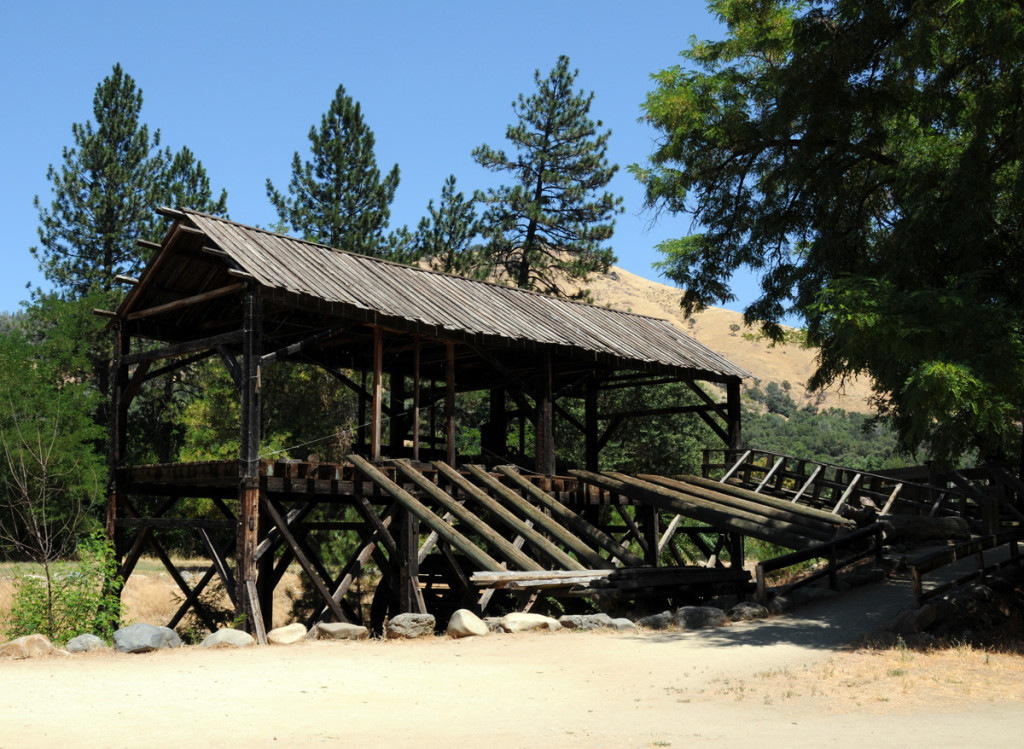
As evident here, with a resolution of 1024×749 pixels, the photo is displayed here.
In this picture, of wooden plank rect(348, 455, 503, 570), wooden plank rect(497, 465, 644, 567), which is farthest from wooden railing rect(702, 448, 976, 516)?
wooden plank rect(348, 455, 503, 570)

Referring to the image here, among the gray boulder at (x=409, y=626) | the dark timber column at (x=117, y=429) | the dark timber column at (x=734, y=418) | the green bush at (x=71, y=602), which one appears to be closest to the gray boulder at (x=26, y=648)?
the green bush at (x=71, y=602)

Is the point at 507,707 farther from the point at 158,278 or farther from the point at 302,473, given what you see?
the point at 158,278

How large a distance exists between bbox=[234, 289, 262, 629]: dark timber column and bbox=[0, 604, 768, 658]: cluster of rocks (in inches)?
63.3

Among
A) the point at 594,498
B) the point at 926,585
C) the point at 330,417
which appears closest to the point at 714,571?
the point at 926,585

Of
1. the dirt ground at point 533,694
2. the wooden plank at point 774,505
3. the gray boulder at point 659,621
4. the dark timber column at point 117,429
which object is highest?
the dark timber column at point 117,429

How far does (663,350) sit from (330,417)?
15.4 meters

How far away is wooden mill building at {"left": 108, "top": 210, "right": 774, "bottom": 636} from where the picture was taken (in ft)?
48.9

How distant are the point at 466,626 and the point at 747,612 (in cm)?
392

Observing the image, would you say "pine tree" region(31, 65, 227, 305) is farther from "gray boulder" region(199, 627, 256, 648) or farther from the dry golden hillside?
the dry golden hillside

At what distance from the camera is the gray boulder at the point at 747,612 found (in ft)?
43.1

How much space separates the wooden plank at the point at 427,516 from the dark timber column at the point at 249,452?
198 centimetres

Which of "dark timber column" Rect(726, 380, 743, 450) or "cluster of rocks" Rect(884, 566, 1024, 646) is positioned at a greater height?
"dark timber column" Rect(726, 380, 743, 450)

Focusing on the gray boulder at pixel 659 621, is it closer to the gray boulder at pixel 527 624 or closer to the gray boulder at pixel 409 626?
the gray boulder at pixel 527 624


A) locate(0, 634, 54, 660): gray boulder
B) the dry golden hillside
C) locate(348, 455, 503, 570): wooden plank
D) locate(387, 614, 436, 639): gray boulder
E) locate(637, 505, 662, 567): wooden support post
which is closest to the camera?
locate(0, 634, 54, 660): gray boulder
